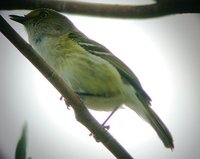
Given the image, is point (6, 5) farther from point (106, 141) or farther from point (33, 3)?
point (106, 141)

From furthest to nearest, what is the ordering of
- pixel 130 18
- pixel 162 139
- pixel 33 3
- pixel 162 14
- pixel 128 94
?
1. pixel 128 94
2. pixel 162 139
3. pixel 33 3
4. pixel 130 18
5. pixel 162 14

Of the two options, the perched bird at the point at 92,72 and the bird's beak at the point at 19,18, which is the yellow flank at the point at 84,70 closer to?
the perched bird at the point at 92,72

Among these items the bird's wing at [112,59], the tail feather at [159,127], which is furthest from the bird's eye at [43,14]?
the tail feather at [159,127]

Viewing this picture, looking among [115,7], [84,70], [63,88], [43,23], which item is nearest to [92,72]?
[84,70]

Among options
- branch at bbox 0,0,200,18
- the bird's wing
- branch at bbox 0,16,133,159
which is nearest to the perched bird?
the bird's wing

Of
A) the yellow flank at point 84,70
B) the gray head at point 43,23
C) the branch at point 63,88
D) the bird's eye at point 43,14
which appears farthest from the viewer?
the bird's eye at point 43,14

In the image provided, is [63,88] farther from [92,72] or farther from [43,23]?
[43,23]

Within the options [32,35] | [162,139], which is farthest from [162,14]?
[32,35]

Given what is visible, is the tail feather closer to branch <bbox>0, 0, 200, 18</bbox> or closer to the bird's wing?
the bird's wing
